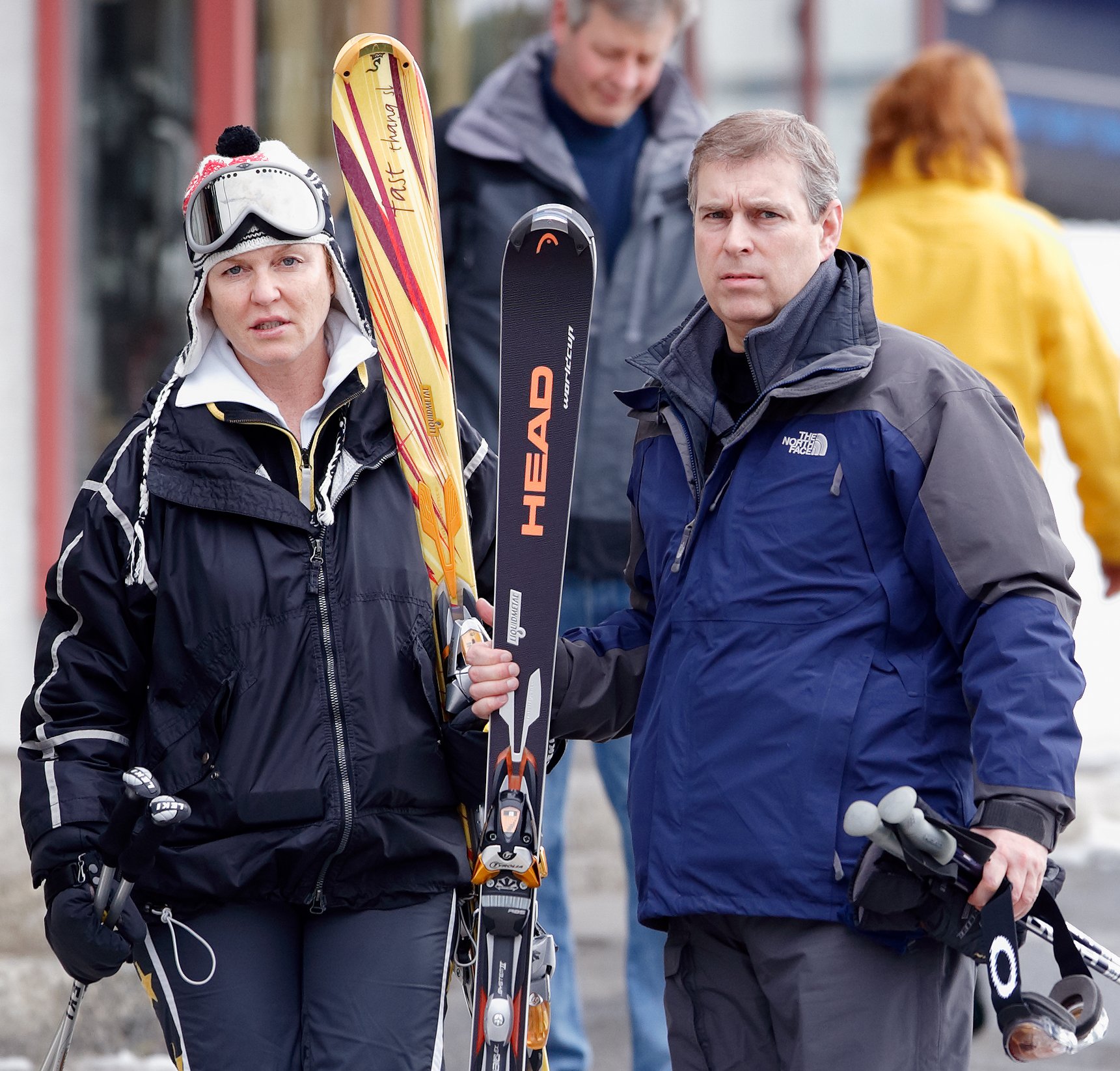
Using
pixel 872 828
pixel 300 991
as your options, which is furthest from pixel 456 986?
pixel 872 828

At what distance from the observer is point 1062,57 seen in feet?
31.0

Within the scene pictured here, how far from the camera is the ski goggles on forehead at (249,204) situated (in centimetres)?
276

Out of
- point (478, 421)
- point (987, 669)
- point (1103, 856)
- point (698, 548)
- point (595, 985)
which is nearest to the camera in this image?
point (987, 669)

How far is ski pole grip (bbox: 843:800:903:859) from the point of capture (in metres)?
2.22

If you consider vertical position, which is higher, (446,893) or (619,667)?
(619,667)

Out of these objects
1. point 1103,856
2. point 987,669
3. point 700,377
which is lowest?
point 1103,856

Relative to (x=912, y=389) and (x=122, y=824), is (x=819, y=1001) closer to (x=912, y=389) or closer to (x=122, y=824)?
(x=912, y=389)

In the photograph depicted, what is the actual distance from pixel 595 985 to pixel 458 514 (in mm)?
2520

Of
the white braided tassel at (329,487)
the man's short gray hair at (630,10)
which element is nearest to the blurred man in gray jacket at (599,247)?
the man's short gray hair at (630,10)

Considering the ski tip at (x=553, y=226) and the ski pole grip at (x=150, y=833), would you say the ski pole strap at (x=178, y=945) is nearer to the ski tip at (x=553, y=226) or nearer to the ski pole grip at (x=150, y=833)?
the ski pole grip at (x=150, y=833)

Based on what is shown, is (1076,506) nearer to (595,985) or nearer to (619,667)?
(595,985)

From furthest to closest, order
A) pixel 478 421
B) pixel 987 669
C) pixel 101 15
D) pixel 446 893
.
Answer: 1. pixel 101 15
2. pixel 478 421
3. pixel 446 893
4. pixel 987 669

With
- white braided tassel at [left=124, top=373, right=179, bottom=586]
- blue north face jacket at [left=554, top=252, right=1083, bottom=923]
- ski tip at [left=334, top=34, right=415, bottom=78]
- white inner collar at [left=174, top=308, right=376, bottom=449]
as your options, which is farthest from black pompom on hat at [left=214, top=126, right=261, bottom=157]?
blue north face jacket at [left=554, top=252, right=1083, bottom=923]

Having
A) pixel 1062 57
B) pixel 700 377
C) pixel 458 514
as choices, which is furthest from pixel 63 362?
pixel 1062 57
